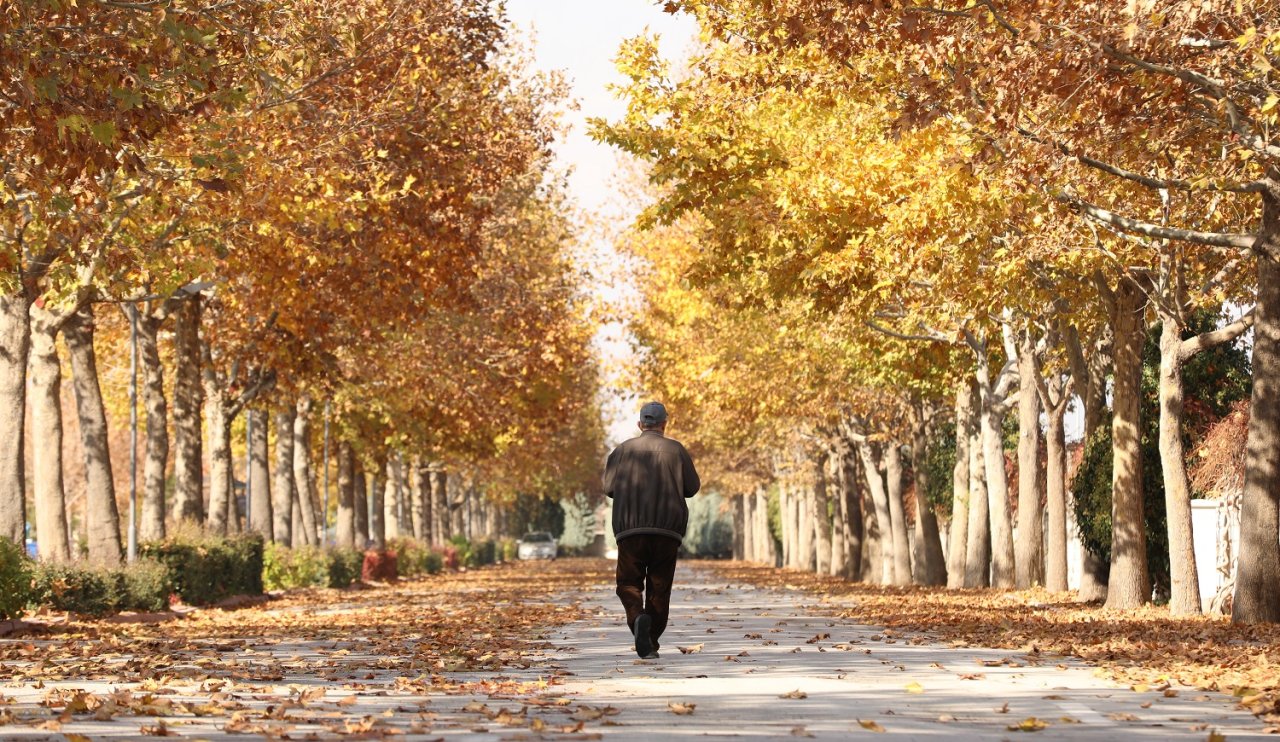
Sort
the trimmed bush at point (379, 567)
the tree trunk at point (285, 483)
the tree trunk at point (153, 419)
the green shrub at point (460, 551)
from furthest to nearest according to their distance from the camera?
1. the green shrub at point (460, 551)
2. the trimmed bush at point (379, 567)
3. the tree trunk at point (285, 483)
4. the tree trunk at point (153, 419)

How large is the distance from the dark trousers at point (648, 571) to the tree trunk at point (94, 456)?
13.7 meters

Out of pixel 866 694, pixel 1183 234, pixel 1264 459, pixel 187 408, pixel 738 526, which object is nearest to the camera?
pixel 866 694

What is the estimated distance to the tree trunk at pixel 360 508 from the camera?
5533cm

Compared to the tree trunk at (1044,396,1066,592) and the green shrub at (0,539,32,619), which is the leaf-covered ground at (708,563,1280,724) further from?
the green shrub at (0,539,32,619)

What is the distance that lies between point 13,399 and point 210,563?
650 centimetres

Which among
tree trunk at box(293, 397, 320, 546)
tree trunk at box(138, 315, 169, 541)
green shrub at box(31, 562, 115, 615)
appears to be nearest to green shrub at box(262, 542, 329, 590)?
tree trunk at box(138, 315, 169, 541)

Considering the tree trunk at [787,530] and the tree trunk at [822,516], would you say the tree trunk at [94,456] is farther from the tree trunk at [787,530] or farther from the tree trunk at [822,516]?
the tree trunk at [787,530]

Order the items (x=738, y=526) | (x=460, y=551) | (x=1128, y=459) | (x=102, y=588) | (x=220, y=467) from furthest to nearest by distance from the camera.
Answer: (x=738, y=526)
(x=460, y=551)
(x=220, y=467)
(x=1128, y=459)
(x=102, y=588)

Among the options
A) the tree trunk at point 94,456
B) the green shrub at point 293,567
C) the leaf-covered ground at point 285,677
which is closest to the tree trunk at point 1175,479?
the leaf-covered ground at point 285,677

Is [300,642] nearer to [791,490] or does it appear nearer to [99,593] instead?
[99,593]

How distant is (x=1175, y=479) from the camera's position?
23.0 metres

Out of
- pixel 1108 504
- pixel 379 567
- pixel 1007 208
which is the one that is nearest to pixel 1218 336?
pixel 1007 208

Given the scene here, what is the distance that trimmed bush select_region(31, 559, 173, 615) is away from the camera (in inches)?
890

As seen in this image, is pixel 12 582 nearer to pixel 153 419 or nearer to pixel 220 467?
pixel 153 419
